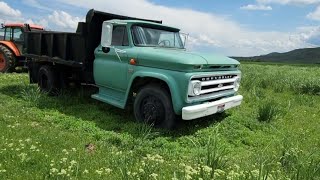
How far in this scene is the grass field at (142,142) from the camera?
179 inches

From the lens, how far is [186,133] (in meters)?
7.24

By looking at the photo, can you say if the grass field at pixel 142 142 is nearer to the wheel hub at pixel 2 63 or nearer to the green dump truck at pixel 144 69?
the green dump truck at pixel 144 69

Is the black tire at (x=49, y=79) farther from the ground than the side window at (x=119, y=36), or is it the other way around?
the side window at (x=119, y=36)

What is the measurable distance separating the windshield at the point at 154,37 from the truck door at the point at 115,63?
9.6 inches

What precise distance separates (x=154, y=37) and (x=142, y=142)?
290 centimetres

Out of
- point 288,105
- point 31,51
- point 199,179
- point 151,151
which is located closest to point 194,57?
point 151,151

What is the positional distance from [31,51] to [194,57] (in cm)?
592

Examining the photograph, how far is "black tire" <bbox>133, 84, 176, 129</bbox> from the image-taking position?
702 cm

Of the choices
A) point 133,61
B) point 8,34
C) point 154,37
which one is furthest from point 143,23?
point 8,34

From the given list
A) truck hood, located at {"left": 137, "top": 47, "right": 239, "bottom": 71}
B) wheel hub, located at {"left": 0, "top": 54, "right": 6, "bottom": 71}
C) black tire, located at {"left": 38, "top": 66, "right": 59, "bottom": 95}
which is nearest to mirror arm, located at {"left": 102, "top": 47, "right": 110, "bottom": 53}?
truck hood, located at {"left": 137, "top": 47, "right": 239, "bottom": 71}

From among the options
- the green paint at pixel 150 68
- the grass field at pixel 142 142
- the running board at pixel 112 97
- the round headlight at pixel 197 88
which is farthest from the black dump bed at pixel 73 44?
the round headlight at pixel 197 88

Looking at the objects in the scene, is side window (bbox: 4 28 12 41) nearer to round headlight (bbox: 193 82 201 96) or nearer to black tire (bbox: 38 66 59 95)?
black tire (bbox: 38 66 59 95)

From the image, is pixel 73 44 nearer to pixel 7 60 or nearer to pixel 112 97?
pixel 112 97

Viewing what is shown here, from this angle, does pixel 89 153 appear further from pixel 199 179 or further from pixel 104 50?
pixel 104 50
